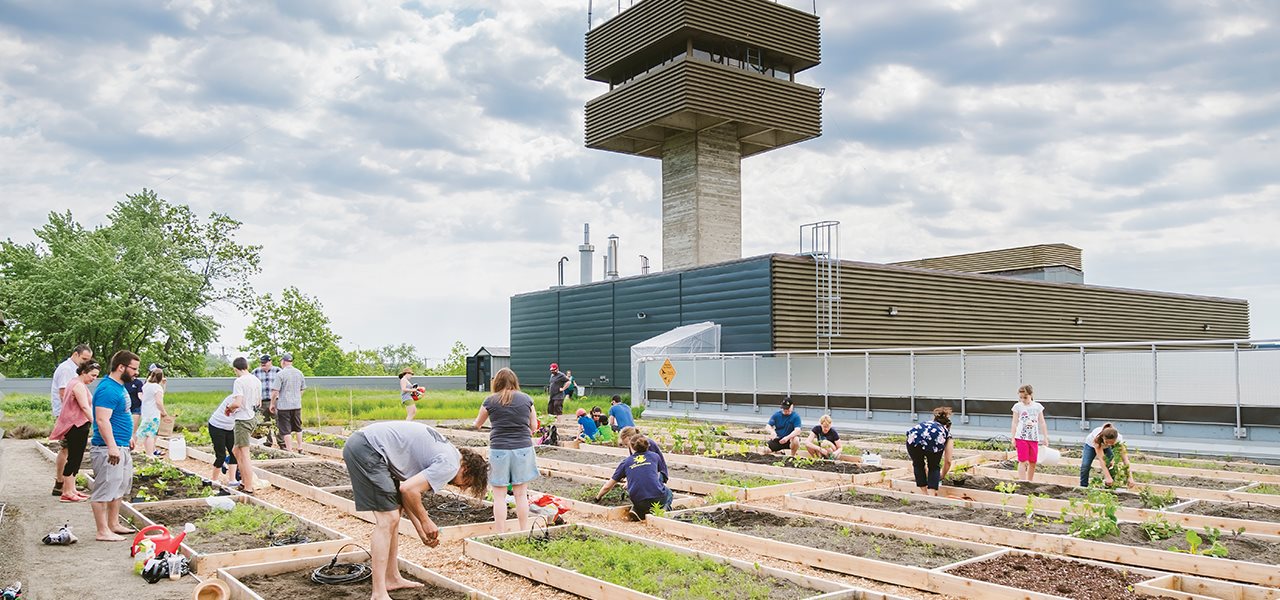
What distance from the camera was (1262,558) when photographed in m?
7.97

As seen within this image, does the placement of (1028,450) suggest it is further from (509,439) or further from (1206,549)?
(509,439)

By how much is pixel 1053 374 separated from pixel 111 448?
18.0 m

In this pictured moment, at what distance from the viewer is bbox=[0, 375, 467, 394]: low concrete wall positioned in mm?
39469

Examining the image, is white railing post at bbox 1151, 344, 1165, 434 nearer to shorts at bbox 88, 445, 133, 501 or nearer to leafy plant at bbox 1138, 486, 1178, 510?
leafy plant at bbox 1138, 486, 1178, 510

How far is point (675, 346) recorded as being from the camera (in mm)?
32188

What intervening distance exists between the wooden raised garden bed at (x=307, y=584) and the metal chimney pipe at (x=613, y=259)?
120ft

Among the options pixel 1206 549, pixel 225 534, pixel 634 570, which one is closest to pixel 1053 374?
pixel 1206 549

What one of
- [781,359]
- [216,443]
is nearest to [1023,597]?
[216,443]

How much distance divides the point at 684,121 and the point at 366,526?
1218 inches

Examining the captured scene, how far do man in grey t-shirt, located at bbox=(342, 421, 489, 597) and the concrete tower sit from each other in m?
32.1

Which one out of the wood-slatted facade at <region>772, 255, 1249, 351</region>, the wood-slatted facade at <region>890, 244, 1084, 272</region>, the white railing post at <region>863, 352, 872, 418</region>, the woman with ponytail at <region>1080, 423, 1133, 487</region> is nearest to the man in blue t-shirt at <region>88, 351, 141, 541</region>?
the woman with ponytail at <region>1080, 423, 1133, 487</region>

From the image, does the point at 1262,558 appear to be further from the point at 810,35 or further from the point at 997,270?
the point at 997,270

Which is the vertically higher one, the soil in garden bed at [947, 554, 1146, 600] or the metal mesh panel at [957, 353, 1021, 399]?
the metal mesh panel at [957, 353, 1021, 399]

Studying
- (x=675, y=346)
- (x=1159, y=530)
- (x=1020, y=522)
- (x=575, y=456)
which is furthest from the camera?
(x=675, y=346)
